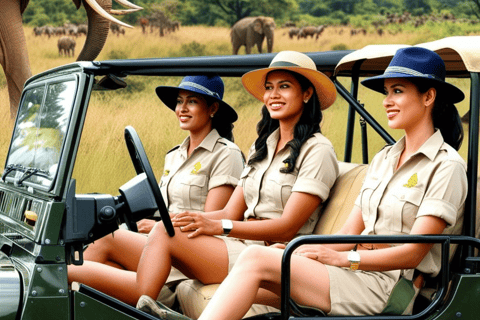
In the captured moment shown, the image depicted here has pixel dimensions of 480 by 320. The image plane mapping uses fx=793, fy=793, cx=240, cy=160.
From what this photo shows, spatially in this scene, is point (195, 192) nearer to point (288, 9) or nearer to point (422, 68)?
point (422, 68)

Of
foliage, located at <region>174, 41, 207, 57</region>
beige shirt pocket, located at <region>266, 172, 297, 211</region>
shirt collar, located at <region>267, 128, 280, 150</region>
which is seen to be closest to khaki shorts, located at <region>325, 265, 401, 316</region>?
beige shirt pocket, located at <region>266, 172, 297, 211</region>

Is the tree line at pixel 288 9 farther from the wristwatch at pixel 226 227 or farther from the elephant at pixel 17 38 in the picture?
the wristwatch at pixel 226 227

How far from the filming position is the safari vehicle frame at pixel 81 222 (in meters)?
2.53

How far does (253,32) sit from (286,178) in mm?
11775

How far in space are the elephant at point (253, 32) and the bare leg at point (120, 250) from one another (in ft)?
38.0

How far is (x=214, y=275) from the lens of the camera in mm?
3152

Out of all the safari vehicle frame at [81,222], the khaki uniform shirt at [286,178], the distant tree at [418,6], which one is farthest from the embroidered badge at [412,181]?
the distant tree at [418,6]

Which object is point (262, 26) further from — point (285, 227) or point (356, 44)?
point (285, 227)

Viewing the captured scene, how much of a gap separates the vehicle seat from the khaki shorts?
1.75ft

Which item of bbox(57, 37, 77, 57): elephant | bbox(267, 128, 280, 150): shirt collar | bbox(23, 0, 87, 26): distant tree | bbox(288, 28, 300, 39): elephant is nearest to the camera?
bbox(267, 128, 280, 150): shirt collar

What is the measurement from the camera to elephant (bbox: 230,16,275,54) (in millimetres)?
14875

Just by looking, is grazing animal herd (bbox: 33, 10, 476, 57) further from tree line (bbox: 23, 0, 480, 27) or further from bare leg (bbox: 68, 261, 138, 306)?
bare leg (bbox: 68, 261, 138, 306)

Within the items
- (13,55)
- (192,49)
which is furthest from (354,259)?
(192,49)

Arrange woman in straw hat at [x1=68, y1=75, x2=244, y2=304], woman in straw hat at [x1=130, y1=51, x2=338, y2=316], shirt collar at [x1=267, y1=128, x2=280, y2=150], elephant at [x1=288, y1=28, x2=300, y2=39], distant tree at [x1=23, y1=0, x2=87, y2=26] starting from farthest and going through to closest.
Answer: elephant at [x1=288, y1=28, x2=300, y2=39], distant tree at [x1=23, y1=0, x2=87, y2=26], woman in straw hat at [x1=68, y1=75, x2=244, y2=304], shirt collar at [x1=267, y1=128, x2=280, y2=150], woman in straw hat at [x1=130, y1=51, x2=338, y2=316]
